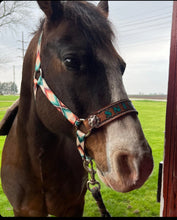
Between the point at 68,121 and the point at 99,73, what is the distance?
26 centimetres

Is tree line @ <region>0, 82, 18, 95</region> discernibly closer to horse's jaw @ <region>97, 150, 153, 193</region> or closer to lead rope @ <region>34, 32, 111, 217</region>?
lead rope @ <region>34, 32, 111, 217</region>

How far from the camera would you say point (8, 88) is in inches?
52.9

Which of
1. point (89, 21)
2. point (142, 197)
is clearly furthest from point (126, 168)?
point (142, 197)

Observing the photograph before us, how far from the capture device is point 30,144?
115 cm

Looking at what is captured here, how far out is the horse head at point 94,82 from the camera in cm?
69

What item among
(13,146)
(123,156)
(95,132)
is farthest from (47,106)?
(13,146)

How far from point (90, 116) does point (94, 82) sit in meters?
0.14

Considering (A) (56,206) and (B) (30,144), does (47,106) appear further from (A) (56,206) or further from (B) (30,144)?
(A) (56,206)

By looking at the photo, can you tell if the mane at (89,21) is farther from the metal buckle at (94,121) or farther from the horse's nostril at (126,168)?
the horse's nostril at (126,168)

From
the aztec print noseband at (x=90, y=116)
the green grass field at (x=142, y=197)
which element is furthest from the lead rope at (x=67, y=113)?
the green grass field at (x=142, y=197)

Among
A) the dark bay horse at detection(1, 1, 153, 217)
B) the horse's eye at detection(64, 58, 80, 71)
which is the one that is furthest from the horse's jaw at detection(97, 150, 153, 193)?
the horse's eye at detection(64, 58, 80, 71)

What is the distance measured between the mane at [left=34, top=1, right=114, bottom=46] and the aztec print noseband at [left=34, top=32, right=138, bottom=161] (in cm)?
23

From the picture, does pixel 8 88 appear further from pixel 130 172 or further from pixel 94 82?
pixel 130 172

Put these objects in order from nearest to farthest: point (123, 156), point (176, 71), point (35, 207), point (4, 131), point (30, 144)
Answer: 1. point (123, 156)
2. point (176, 71)
3. point (30, 144)
4. point (35, 207)
5. point (4, 131)
